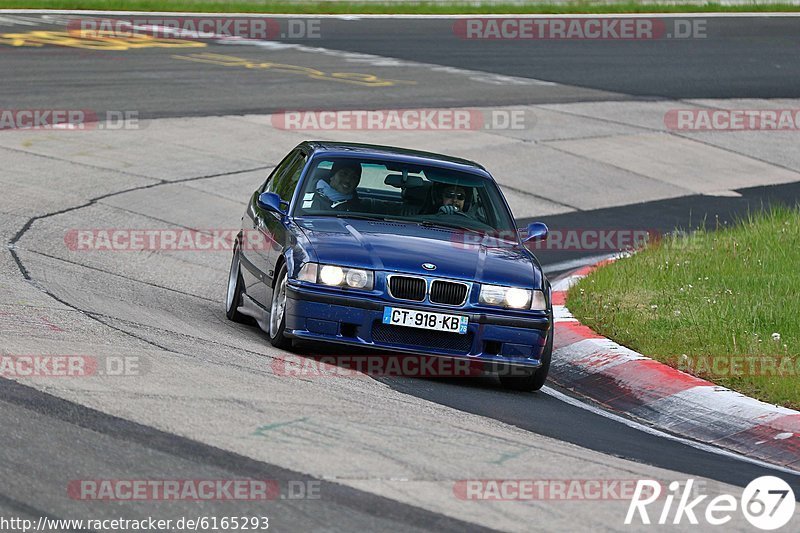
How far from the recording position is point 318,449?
6.37m

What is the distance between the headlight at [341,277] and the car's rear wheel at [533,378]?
1075mm

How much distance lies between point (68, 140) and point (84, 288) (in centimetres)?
757

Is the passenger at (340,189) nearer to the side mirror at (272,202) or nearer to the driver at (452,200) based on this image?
the side mirror at (272,202)

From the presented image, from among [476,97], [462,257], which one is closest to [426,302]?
[462,257]

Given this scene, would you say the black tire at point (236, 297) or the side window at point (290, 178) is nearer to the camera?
the side window at point (290, 178)

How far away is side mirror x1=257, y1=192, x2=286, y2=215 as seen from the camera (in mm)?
10047

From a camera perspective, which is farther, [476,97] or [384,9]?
[384,9]

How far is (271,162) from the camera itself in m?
17.9

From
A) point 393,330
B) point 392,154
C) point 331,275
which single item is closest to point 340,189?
point 392,154

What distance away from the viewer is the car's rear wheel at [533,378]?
898 centimetres

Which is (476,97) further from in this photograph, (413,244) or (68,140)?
(413,244)

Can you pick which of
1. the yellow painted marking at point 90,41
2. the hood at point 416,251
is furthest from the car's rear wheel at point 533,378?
the yellow painted marking at point 90,41

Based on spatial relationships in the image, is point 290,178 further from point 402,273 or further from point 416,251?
point 402,273

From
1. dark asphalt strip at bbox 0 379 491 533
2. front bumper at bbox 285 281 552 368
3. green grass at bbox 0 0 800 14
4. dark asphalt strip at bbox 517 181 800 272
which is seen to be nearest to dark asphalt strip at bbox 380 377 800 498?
front bumper at bbox 285 281 552 368
